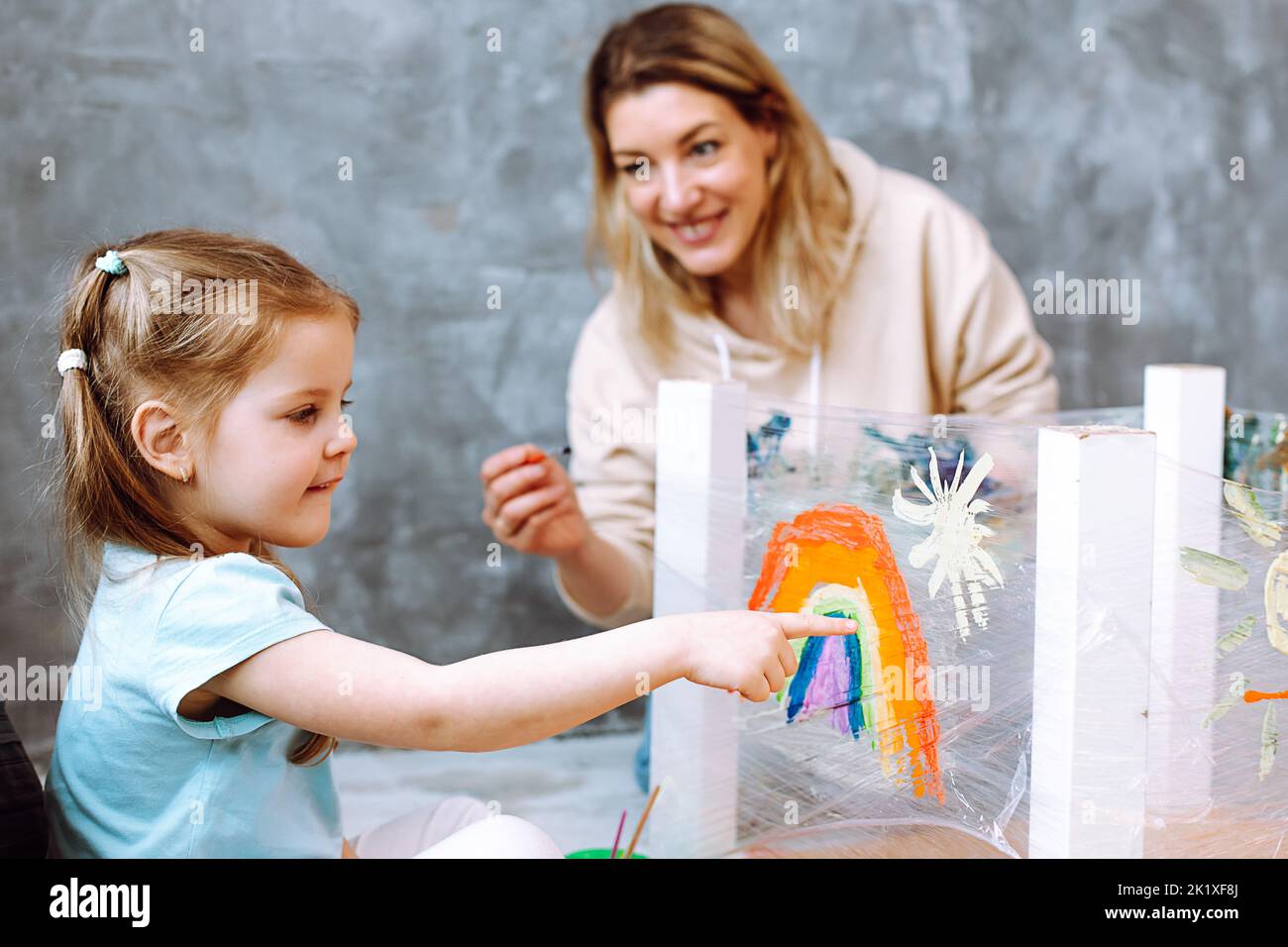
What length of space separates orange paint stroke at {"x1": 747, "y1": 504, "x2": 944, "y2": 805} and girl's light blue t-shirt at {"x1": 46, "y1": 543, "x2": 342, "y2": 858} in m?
0.45

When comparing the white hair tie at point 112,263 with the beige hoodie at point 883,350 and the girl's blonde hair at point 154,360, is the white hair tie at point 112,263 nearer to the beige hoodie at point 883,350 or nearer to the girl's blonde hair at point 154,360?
the girl's blonde hair at point 154,360

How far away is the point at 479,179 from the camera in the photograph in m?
2.15

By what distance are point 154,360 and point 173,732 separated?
10.6 inches

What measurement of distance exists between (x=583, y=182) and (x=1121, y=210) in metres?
1.00

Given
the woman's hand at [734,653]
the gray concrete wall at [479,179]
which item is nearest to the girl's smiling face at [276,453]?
the woman's hand at [734,653]

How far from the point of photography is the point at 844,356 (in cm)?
181

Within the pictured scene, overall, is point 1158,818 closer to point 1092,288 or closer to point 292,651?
point 292,651

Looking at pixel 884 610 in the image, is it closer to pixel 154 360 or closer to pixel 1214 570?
pixel 1214 570

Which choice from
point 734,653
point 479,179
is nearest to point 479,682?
point 734,653

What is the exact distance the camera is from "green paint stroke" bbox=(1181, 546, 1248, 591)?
0.90 metres

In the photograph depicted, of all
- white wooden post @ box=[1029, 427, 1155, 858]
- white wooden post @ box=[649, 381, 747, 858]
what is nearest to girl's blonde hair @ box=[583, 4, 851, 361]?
white wooden post @ box=[649, 381, 747, 858]

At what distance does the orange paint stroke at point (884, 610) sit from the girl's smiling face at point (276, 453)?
1.35ft

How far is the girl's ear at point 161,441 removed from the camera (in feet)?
2.97

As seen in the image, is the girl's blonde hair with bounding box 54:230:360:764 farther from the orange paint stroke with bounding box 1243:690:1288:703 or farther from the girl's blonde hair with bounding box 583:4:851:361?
the girl's blonde hair with bounding box 583:4:851:361
